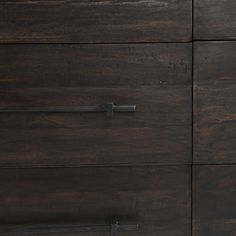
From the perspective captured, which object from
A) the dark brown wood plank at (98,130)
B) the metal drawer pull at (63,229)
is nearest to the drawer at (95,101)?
the dark brown wood plank at (98,130)

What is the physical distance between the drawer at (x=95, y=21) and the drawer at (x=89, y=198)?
228mm

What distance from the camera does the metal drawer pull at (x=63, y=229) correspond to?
680 mm

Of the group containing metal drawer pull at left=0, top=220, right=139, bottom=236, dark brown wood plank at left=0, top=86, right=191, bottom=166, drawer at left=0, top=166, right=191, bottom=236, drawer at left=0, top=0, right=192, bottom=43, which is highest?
drawer at left=0, top=0, right=192, bottom=43

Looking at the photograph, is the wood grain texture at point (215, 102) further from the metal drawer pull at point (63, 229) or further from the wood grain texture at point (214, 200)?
the metal drawer pull at point (63, 229)

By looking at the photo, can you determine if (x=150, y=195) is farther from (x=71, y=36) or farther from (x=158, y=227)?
(x=71, y=36)

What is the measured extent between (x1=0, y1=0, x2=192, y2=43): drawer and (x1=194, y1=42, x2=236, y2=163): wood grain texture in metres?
0.05

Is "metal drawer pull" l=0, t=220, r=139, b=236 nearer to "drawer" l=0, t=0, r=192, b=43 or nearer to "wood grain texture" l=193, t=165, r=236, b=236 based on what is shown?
"wood grain texture" l=193, t=165, r=236, b=236

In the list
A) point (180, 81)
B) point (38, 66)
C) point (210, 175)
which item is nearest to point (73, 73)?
point (38, 66)

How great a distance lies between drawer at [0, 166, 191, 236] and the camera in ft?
2.25

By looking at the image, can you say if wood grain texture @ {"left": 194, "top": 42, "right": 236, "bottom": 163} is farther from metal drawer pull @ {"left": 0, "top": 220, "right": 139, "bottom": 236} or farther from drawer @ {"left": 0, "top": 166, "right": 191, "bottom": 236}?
metal drawer pull @ {"left": 0, "top": 220, "right": 139, "bottom": 236}

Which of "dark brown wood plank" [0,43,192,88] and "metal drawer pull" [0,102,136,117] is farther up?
"dark brown wood plank" [0,43,192,88]

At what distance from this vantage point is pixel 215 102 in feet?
2.20

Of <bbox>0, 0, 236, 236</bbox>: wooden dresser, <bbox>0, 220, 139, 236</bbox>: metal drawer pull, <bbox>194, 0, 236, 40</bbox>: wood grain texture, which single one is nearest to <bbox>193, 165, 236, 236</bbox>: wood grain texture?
<bbox>0, 0, 236, 236</bbox>: wooden dresser

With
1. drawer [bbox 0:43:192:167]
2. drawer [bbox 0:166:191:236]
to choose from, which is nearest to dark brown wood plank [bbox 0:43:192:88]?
drawer [bbox 0:43:192:167]
